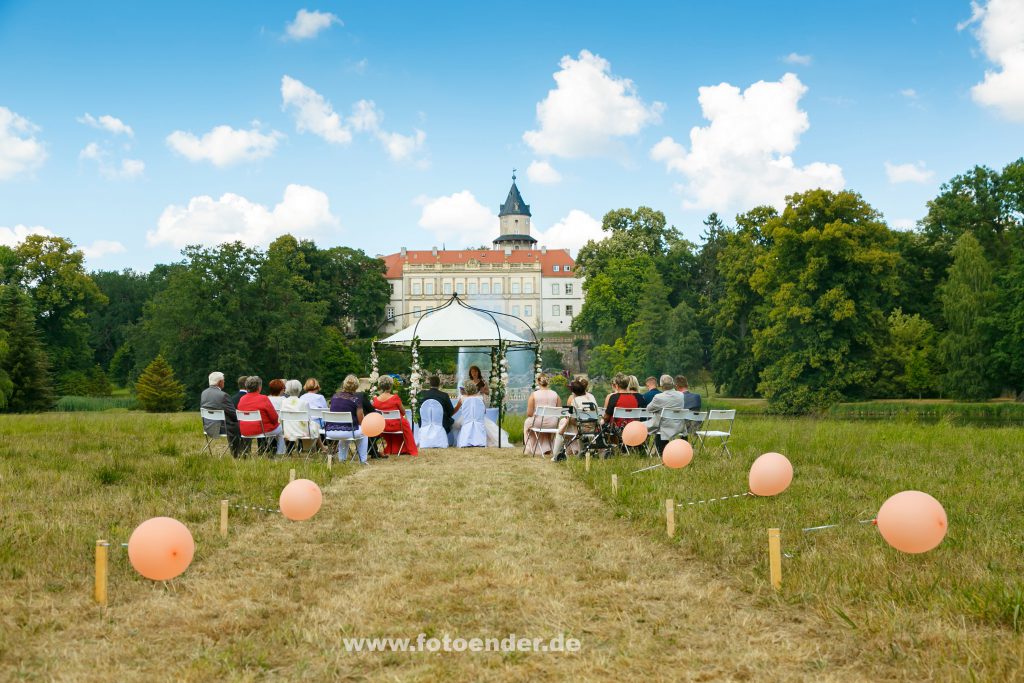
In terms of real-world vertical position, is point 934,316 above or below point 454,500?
above

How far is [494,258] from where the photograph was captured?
88562 millimetres

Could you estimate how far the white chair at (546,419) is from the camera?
37.4 feet

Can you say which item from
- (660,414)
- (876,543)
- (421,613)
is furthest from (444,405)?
(421,613)

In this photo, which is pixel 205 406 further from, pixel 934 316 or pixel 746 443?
pixel 934 316

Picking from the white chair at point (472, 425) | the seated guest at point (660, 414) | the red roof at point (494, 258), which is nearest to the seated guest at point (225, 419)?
the white chair at point (472, 425)

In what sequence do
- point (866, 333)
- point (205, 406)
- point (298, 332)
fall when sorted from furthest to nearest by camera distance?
point (298, 332) < point (866, 333) < point (205, 406)

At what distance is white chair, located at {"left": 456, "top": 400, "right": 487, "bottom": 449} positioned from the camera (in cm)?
1374

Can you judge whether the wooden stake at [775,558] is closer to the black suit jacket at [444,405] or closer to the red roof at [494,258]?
the black suit jacket at [444,405]

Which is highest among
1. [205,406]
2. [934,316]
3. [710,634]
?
[934,316]

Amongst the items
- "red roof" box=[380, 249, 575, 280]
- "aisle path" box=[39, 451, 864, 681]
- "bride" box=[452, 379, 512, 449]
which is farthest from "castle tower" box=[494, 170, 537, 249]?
"aisle path" box=[39, 451, 864, 681]

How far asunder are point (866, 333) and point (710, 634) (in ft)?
92.5

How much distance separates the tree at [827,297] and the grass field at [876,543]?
19864mm

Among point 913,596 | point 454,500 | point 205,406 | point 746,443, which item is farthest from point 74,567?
point 746,443

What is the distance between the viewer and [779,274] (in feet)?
104
